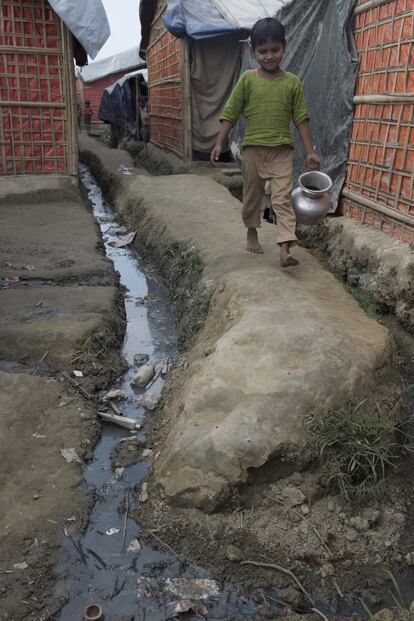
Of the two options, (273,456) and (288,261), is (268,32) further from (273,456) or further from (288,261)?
(273,456)

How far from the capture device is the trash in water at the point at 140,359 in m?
4.08

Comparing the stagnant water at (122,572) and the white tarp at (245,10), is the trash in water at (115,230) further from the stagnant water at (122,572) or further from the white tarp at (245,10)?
the stagnant water at (122,572)

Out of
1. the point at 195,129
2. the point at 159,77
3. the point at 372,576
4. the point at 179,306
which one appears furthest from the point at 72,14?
the point at 372,576

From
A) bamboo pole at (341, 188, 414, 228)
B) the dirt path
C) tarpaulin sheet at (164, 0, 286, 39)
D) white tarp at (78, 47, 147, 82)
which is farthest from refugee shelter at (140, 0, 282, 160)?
white tarp at (78, 47, 147, 82)

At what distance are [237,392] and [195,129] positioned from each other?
8.01 meters

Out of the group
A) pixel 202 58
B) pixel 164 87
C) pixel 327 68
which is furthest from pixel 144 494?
pixel 164 87

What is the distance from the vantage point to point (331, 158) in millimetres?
6070

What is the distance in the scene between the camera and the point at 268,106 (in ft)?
12.6

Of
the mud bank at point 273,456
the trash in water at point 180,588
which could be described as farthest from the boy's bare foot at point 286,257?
the trash in water at point 180,588

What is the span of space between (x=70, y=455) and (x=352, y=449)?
1422 mm

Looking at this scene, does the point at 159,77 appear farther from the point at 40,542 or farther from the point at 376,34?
the point at 40,542

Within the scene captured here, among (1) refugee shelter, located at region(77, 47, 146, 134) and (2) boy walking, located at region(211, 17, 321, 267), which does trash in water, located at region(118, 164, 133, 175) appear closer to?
(2) boy walking, located at region(211, 17, 321, 267)

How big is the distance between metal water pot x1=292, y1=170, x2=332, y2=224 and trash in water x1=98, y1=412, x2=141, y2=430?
1.84m

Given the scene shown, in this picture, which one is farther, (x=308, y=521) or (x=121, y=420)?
(x=121, y=420)
